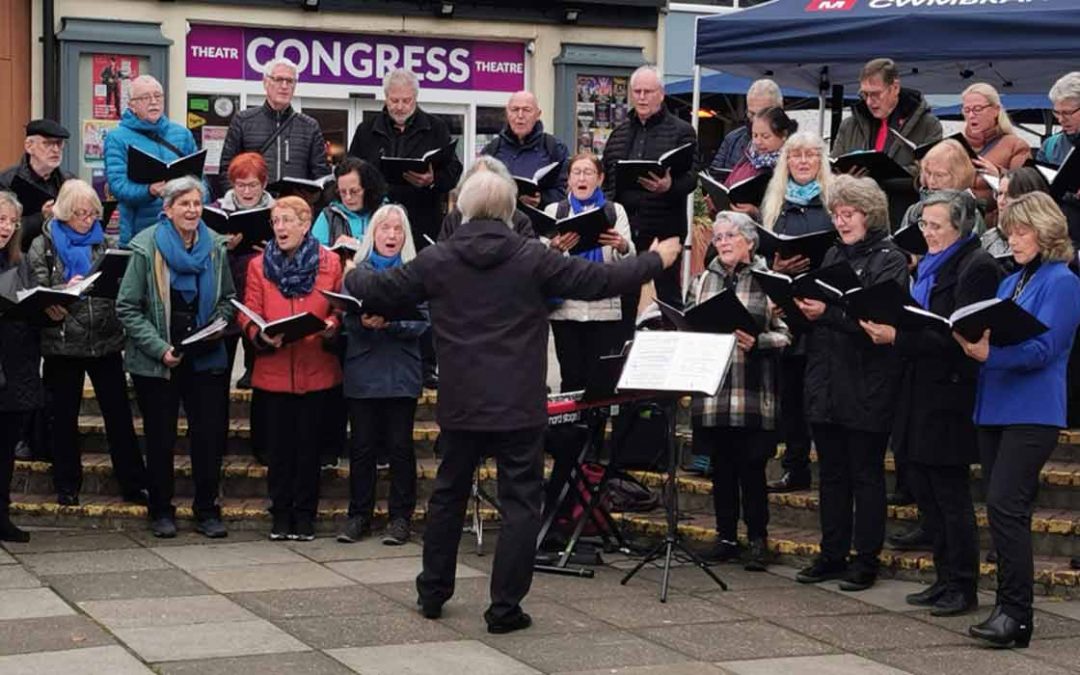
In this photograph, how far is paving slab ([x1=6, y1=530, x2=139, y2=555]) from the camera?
999 cm

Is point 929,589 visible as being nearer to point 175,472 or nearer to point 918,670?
point 918,670

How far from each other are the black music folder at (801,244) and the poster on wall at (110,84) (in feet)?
29.5

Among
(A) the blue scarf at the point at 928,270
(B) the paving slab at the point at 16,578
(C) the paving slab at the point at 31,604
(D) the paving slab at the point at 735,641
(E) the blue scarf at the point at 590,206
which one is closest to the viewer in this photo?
(D) the paving slab at the point at 735,641

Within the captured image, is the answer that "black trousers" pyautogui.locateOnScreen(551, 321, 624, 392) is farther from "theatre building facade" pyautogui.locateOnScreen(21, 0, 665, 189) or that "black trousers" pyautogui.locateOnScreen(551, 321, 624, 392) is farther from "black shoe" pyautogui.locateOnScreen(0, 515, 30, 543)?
"theatre building facade" pyautogui.locateOnScreen(21, 0, 665, 189)

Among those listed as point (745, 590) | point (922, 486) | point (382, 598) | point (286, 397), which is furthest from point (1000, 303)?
point (286, 397)

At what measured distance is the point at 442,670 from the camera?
7.48m

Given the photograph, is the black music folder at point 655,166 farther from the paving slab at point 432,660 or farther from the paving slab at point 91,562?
the paving slab at point 432,660

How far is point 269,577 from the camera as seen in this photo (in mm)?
9320

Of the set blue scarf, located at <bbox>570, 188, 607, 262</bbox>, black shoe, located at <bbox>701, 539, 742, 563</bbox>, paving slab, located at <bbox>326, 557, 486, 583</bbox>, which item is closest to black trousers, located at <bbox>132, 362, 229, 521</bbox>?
paving slab, located at <bbox>326, 557, 486, 583</bbox>

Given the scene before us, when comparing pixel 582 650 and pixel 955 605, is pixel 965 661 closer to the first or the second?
pixel 955 605

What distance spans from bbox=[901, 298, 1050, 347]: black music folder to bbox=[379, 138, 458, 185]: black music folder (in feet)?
13.0

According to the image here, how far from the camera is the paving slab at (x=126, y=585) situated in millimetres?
8867

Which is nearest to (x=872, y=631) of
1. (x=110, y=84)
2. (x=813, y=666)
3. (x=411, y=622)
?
(x=813, y=666)

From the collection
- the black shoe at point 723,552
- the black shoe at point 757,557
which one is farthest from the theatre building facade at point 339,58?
the black shoe at point 757,557
